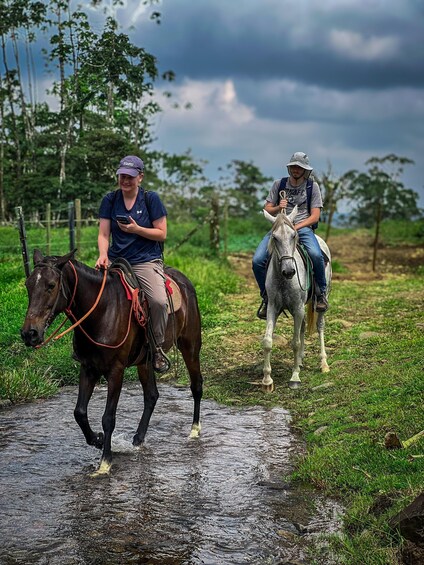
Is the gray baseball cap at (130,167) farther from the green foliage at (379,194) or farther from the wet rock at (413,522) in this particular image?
the green foliage at (379,194)

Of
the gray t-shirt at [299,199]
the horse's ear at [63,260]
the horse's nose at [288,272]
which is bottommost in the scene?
the horse's nose at [288,272]

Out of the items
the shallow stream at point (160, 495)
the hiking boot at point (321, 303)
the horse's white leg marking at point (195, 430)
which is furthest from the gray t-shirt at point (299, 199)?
the horse's white leg marking at point (195, 430)

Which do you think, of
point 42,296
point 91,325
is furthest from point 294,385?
point 42,296

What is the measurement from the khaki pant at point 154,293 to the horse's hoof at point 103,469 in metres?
1.26

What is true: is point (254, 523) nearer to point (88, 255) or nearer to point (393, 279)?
point (88, 255)

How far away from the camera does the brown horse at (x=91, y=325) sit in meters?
6.16

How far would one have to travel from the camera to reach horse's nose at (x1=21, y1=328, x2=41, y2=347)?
6.01m

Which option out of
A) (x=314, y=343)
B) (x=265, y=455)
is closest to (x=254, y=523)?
(x=265, y=455)

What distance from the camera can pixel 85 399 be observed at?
22.5 feet

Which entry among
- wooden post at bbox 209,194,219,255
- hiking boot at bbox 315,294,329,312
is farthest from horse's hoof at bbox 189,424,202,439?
wooden post at bbox 209,194,219,255

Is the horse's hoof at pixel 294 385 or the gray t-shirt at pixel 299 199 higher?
the gray t-shirt at pixel 299 199

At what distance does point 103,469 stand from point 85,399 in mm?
625

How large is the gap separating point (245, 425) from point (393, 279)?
11847 millimetres

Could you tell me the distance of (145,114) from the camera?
23.6m
